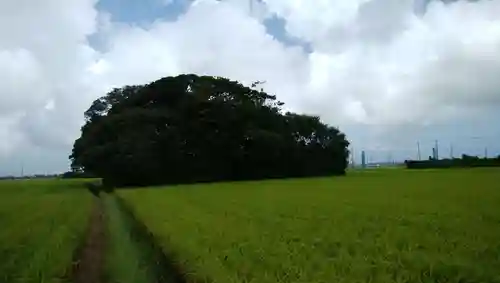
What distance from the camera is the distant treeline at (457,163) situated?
82.1 metres

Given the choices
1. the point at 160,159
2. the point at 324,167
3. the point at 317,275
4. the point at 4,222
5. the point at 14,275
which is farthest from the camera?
the point at 324,167

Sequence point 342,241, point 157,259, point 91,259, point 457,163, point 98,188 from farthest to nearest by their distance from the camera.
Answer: point 457,163 → point 98,188 → point 91,259 → point 157,259 → point 342,241

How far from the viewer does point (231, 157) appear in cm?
6625

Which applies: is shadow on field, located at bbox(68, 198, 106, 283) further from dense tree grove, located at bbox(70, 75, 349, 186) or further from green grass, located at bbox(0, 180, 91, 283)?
dense tree grove, located at bbox(70, 75, 349, 186)

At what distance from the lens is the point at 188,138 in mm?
63812

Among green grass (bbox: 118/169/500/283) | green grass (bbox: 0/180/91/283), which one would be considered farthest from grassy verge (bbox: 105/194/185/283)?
green grass (bbox: 0/180/91/283)

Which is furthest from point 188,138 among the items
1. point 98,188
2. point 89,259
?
point 89,259

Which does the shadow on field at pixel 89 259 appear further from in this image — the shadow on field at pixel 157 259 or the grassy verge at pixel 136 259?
the shadow on field at pixel 157 259

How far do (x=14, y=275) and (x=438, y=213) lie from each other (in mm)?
13424

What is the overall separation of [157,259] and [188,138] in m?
49.3

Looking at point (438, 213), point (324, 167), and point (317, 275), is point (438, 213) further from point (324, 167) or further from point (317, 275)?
point (324, 167)

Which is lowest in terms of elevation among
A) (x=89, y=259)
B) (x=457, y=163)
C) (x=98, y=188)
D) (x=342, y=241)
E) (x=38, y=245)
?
(x=89, y=259)

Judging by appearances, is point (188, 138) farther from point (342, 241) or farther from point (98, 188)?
point (342, 241)

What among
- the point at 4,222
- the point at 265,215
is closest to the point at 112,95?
the point at 4,222
